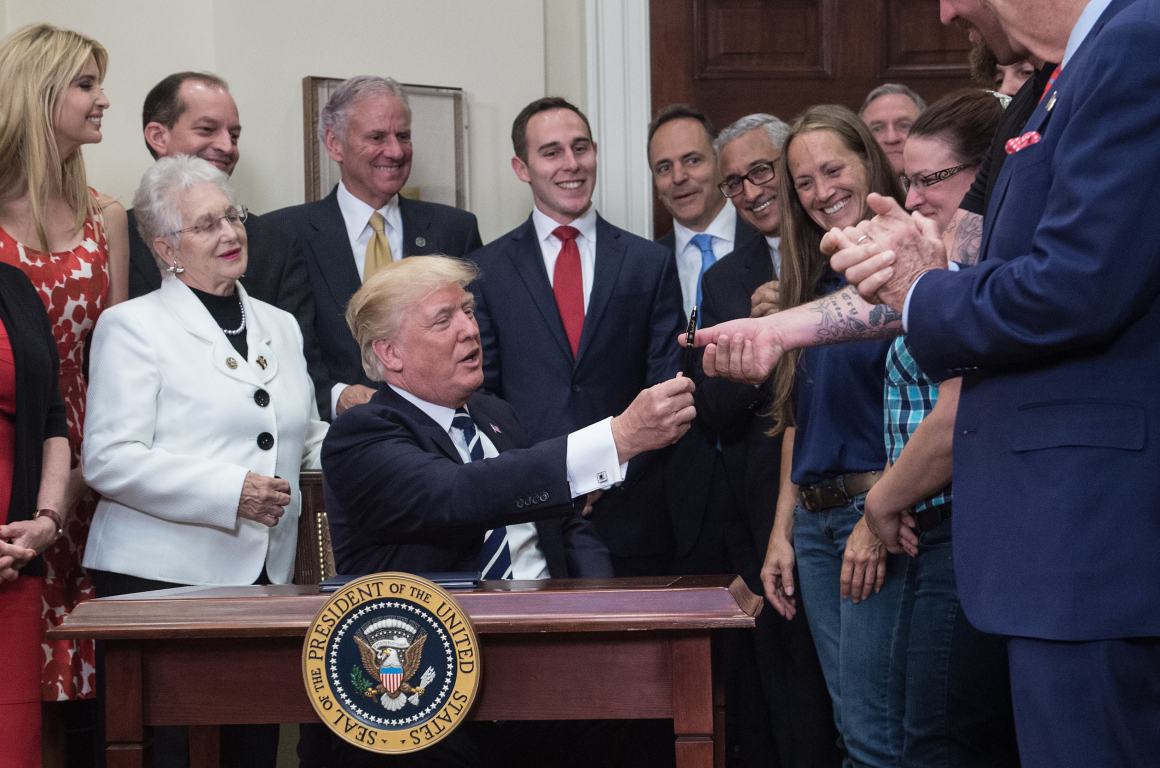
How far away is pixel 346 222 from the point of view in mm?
4332

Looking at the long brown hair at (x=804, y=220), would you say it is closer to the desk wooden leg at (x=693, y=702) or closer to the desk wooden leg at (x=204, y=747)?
the desk wooden leg at (x=693, y=702)

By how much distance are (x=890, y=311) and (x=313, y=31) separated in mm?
3157

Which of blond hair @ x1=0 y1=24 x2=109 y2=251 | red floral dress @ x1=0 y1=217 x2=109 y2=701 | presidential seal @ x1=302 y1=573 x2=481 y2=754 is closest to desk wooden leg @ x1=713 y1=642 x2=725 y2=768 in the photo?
presidential seal @ x1=302 y1=573 x2=481 y2=754

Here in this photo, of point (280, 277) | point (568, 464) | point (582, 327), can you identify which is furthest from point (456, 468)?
point (280, 277)

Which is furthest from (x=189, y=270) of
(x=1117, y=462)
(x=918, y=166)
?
(x=1117, y=462)

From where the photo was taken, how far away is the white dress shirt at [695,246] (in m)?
4.46

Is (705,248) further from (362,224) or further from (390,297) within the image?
(390,297)

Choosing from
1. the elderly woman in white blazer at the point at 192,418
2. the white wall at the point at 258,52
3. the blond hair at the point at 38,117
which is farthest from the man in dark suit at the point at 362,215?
the blond hair at the point at 38,117

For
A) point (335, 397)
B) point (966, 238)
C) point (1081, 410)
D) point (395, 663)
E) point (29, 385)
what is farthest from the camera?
point (335, 397)

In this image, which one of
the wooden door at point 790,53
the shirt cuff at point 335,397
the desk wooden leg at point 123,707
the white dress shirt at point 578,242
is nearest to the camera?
the desk wooden leg at point 123,707

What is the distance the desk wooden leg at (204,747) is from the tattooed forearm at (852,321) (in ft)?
4.41

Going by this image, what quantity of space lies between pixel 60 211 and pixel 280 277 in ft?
2.32

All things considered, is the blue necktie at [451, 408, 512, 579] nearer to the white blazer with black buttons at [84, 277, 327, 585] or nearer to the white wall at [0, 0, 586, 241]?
the white blazer with black buttons at [84, 277, 327, 585]

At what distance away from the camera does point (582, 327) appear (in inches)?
162
